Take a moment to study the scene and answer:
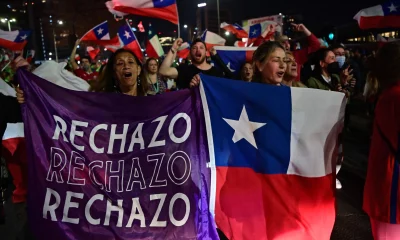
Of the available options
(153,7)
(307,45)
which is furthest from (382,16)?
(153,7)

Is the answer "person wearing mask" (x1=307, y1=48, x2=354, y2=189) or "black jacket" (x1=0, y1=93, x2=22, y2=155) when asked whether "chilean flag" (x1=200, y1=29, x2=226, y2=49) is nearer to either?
"person wearing mask" (x1=307, y1=48, x2=354, y2=189)

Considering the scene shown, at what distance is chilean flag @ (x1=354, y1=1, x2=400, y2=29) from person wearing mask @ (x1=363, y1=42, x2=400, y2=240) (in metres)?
5.31

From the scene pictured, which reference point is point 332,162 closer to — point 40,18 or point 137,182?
point 137,182

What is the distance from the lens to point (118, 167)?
3127 mm

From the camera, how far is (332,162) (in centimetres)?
315

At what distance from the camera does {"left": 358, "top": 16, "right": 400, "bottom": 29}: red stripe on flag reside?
23.3ft

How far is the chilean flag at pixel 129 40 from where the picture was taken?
866 centimetres

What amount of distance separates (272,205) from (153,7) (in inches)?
130

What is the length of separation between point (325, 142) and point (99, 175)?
181 centimetres

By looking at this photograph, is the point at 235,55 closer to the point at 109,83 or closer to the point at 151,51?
the point at 109,83

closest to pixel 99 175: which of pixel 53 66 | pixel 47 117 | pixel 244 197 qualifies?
pixel 47 117

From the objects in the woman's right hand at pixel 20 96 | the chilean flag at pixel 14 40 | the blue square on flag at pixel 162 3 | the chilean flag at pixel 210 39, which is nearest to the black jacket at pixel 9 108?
the woman's right hand at pixel 20 96

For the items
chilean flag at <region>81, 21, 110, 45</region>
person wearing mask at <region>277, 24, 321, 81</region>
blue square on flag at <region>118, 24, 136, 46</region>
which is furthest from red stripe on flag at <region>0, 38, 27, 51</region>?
person wearing mask at <region>277, 24, 321, 81</region>

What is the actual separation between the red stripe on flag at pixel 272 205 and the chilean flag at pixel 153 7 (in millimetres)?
2872
